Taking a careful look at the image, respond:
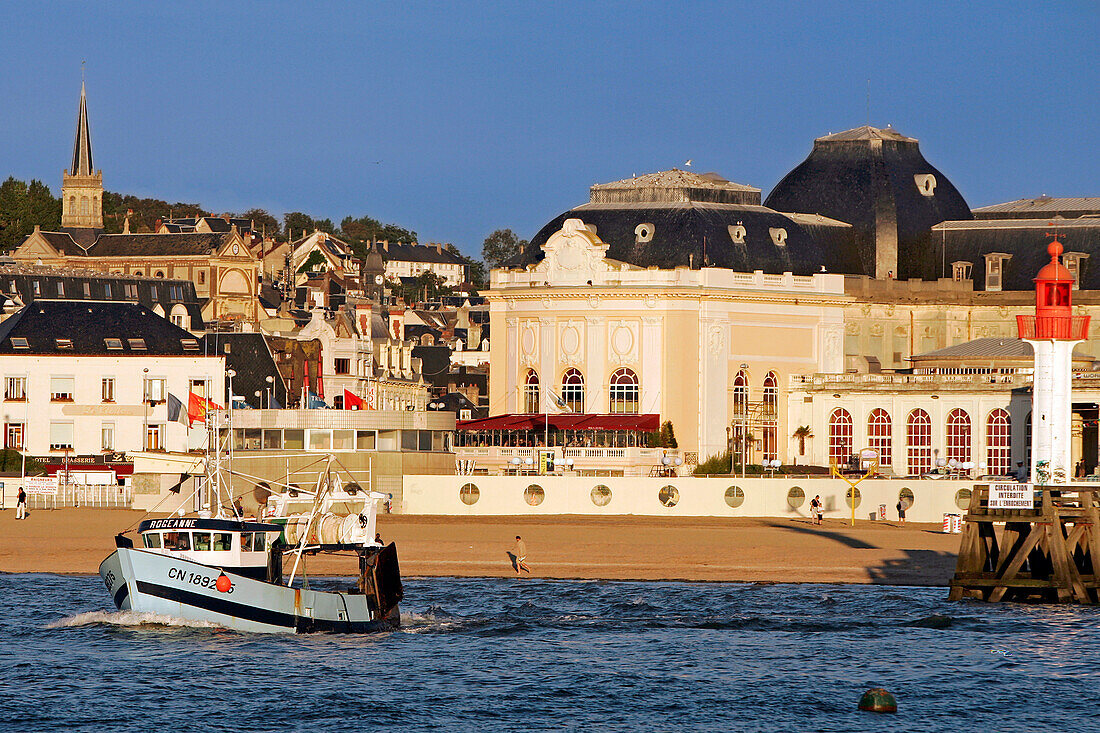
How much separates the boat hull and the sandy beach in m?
13.1

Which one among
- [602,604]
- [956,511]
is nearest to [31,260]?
[956,511]

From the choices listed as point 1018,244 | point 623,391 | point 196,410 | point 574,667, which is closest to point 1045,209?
point 1018,244

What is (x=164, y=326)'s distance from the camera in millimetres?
104562

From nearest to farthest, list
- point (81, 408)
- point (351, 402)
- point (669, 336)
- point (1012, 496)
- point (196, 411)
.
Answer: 1. point (1012, 496)
2. point (196, 411)
3. point (351, 402)
4. point (81, 408)
5. point (669, 336)

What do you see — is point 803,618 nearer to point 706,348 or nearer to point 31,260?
point 706,348

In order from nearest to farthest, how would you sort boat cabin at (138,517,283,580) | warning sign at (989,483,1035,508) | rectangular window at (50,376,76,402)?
boat cabin at (138,517,283,580), warning sign at (989,483,1035,508), rectangular window at (50,376,76,402)

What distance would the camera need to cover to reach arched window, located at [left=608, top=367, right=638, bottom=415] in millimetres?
102062

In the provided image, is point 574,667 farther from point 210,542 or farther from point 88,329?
point 88,329

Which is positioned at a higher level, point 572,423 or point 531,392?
point 531,392

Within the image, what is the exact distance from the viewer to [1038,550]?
186 feet

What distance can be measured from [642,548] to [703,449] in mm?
32869

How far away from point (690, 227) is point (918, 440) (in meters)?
16.5

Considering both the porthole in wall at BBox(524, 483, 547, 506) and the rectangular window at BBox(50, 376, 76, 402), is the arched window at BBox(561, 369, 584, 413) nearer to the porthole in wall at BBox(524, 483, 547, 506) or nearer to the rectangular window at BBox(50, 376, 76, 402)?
the porthole in wall at BBox(524, 483, 547, 506)

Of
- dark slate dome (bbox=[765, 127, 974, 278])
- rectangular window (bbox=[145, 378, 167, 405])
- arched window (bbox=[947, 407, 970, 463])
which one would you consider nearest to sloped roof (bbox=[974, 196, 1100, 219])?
dark slate dome (bbox=[765, 127, 974, 278])
